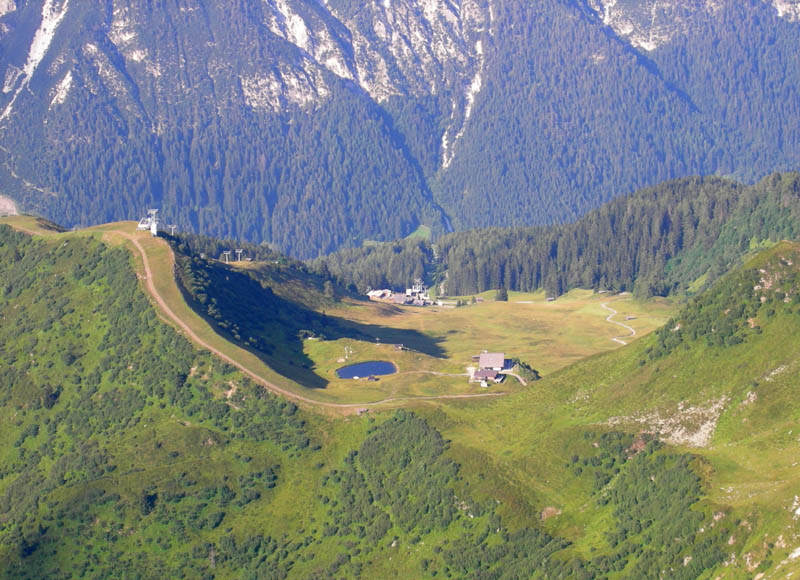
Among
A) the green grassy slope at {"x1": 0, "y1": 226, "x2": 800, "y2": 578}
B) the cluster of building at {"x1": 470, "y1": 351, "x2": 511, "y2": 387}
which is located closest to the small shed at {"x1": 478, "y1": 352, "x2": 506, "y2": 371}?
the cluster of building at {"x1": 470, "y1": 351, "x2": 511, "y2": 387}

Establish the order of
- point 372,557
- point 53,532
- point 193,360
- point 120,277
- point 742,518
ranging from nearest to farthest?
1. point 742,518
2. point 372,557
3. point 53,532
4. point 193,360
5. point 120,277

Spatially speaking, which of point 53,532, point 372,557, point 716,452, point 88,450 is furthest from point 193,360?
point 716,452

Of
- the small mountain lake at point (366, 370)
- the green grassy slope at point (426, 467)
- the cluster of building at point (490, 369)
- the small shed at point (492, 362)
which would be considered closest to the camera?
Answer: the green grassy slope at point (426, 467)

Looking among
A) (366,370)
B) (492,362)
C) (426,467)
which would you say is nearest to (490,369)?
(492,362)

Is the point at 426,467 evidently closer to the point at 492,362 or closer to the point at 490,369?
the point at 490,369

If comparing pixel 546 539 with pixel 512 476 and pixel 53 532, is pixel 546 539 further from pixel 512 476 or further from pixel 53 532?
pixel 53 532

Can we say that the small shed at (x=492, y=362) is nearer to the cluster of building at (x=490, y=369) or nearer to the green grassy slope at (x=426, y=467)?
the cluster of building at (x=490, y=369)

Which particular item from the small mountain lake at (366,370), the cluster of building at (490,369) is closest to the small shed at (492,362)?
the cluster of building at (490,369)
